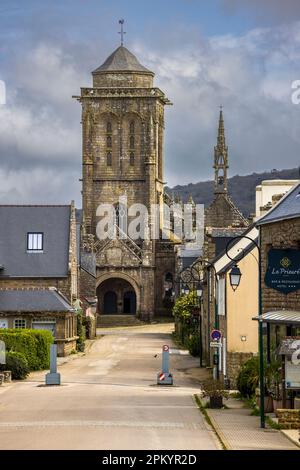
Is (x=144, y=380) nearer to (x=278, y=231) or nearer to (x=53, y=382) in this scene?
(x=53, y=382)

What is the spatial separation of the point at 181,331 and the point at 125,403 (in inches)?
1591

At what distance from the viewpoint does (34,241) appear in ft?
232

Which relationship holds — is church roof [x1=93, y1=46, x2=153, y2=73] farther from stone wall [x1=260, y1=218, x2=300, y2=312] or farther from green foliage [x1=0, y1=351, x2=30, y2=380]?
stone wall [x1=260, y1=218, x2=300, y2=312]

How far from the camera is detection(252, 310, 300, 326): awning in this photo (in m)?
26.9

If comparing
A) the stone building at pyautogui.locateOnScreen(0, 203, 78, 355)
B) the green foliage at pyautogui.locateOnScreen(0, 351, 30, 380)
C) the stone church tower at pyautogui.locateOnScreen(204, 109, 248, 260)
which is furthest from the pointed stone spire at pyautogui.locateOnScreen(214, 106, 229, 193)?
the green foliage at pyautogui.locateOnScreen(0, 351, 30, 380)

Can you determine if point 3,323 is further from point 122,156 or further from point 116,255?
point 122,156

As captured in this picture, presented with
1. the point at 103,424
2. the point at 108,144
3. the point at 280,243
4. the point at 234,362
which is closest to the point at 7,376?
the point at 234,362

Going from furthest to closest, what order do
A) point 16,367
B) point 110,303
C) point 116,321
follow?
point 110,303, point 116,321, point 16,367

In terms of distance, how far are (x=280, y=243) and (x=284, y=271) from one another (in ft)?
15.3

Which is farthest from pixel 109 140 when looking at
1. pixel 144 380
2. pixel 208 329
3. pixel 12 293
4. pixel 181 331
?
pixel 144 380

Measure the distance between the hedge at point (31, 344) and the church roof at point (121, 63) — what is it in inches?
2369

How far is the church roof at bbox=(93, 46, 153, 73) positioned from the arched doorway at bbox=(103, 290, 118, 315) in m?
21.1

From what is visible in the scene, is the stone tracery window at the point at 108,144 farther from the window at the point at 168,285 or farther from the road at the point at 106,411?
the road at the point at 106,411
